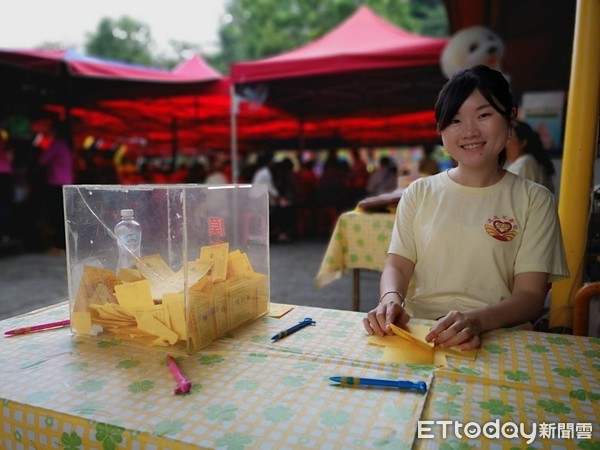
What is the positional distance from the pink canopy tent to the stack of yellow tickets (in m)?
5.04

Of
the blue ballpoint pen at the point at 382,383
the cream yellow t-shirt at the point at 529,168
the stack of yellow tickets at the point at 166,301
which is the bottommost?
the blue ballpoint pen at the point at 382,383

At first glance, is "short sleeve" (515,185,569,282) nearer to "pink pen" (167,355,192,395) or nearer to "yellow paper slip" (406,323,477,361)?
"yellow paper slip" (406,323,477,361)

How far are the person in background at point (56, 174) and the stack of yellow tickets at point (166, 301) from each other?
5.70 metres

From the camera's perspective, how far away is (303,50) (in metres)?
6.82

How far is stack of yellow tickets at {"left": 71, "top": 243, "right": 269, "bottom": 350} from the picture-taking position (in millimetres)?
1055

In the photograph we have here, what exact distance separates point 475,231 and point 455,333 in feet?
1.55

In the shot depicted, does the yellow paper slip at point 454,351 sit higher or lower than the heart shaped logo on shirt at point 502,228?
lower

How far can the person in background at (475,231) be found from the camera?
135 centimetres

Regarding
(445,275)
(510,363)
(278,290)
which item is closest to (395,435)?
(510,363)

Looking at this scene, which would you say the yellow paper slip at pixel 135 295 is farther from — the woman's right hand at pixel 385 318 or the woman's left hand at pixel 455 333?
the woman's left hand at pixel 455 333

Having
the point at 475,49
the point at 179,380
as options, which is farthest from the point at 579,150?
the point at 475,49

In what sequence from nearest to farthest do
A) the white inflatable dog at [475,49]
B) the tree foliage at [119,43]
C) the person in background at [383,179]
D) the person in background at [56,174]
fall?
1. the white inflatable dog at [475,49]
2. the person in background at [56,174]
3. the person in background at [383,179]
4. the tree foliage at [119,43]

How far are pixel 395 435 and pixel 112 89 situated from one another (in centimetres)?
722

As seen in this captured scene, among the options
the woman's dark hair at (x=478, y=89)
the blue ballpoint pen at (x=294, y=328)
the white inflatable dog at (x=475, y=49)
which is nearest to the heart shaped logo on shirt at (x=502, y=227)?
the woman's dark hair at (x=478, y=89)
